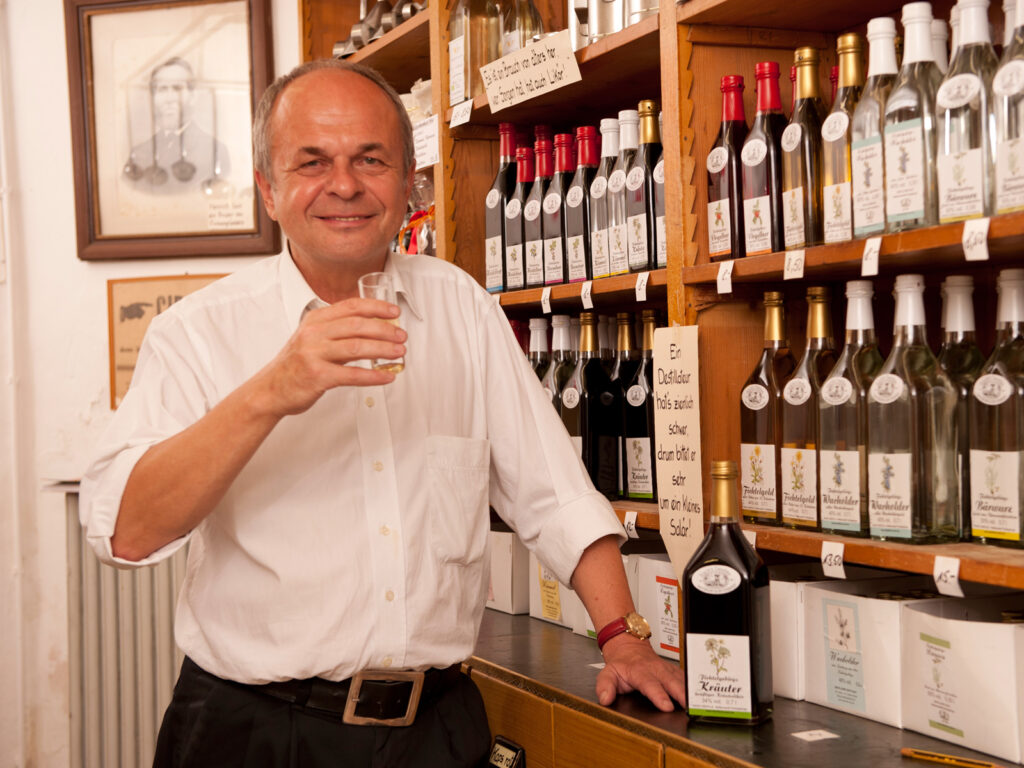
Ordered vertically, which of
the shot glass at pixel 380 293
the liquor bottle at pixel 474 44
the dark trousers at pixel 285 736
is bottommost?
the dark trousers at pixel 285 736

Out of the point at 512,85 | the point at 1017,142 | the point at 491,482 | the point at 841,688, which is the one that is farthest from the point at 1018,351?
the point at 512,85

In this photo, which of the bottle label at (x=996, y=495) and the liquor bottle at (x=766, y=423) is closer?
the bottle label at (x=996, y=495)

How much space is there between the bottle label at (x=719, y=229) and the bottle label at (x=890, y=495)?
0.44 m

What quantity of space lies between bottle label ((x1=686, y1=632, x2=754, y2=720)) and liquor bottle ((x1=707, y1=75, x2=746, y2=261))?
0.65 metres

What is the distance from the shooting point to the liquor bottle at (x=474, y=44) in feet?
8.08

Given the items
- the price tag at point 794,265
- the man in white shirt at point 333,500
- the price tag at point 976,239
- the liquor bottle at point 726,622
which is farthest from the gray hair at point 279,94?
the price tag at point 976,239

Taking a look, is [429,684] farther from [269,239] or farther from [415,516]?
[269,239]

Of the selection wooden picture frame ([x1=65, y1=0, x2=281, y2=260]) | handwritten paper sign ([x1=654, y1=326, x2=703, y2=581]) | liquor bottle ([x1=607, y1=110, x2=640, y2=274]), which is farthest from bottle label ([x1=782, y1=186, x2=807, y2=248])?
wooden picture frame ([x1=65, y1=0, x2=281, y2=260])

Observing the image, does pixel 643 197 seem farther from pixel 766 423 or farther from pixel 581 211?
pixel 766 423

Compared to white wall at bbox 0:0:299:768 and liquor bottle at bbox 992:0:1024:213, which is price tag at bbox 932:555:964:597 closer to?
liquor bottle at bbox 992:0:1024:213

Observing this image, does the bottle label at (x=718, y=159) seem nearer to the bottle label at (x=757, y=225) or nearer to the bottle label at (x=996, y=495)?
the bottle label at (x=757, y=225)

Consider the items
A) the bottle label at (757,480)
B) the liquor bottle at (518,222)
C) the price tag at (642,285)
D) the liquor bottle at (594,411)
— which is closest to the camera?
the bottle label at (757,480)

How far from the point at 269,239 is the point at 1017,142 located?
2.43 metres

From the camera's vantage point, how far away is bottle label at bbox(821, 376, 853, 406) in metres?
1.64
